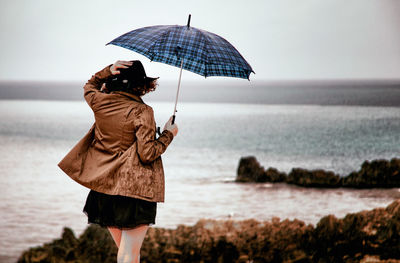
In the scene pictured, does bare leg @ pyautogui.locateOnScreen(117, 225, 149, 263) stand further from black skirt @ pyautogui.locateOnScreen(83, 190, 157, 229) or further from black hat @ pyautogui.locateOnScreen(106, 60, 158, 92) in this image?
black hat @ pyautogui.locateOnScreen(106, 60, 158, 92)

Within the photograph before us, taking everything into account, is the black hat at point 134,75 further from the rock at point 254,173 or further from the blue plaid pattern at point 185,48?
the rock at point 254,173

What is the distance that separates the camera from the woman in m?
1.62

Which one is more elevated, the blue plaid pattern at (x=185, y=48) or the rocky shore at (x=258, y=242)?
the blue plaid pattern at (x=185, y=48)

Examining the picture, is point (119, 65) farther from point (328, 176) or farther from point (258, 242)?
point (328, 176)

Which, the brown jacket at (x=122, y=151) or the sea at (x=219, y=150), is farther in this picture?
the sea at (x=219, y=150)

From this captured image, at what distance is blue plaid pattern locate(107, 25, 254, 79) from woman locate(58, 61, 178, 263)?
18cm

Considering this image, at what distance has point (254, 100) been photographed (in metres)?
7.45

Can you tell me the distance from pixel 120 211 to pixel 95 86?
16.9 inches

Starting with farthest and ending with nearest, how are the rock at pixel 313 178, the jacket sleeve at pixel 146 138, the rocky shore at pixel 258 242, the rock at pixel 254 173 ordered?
the rock at pixel 254 173
the rock at pixel 313 178
the rocky shore at pixel 258 242
the jacket sleeve at pixel 146 138

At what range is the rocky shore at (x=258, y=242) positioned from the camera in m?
3.99

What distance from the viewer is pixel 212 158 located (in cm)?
675

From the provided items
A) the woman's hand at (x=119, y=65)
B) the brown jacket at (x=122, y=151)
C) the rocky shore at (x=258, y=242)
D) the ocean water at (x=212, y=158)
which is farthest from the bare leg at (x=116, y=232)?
the ocean water at (x=212, y=158)

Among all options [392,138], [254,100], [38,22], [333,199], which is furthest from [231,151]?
[38,22]

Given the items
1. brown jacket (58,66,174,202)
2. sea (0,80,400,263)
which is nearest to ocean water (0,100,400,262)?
sea (0,80,400,263)
